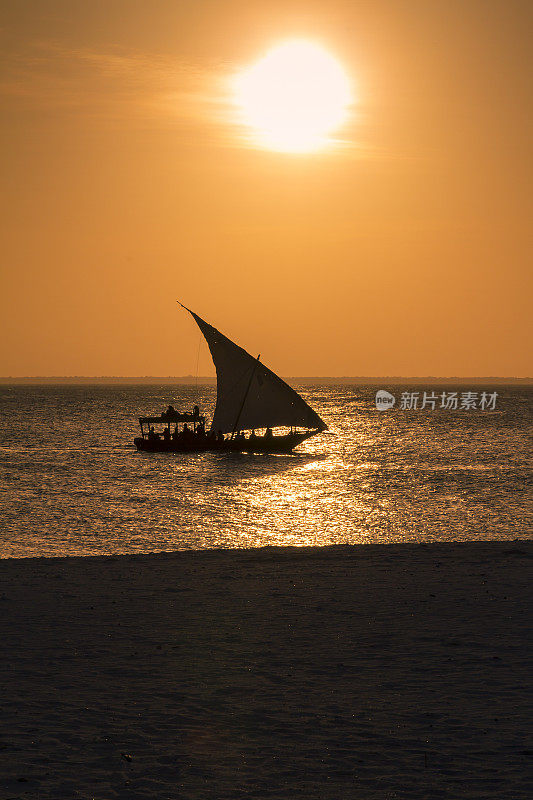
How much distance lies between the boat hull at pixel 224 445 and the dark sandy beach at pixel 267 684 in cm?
6411

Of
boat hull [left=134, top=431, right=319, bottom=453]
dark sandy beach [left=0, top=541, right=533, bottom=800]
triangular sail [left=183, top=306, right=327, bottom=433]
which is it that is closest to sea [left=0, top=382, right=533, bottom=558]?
boat hull [left=134, top=431, right=319, bottom=453]

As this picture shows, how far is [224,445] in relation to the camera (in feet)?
267

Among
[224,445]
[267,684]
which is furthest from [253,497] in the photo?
[224,445]

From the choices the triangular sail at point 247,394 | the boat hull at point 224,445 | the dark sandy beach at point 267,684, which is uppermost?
the triangular sail at point 247,394

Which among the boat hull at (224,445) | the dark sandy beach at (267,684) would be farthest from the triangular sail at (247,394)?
the dark sandy beach at (267,684)

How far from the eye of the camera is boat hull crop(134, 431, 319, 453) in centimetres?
8094

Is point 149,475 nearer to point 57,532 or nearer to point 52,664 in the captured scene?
point 57,532

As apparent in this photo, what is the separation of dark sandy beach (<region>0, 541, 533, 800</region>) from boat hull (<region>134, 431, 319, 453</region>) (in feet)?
210

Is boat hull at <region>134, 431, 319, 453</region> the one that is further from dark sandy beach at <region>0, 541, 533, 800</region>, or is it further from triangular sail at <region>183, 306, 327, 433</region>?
dark sandy beach at <region>0, 541, 533, 800</region>

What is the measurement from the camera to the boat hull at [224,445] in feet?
266

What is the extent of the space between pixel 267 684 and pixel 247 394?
64800 mm

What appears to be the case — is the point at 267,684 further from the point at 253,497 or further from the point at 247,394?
the point at 247,394

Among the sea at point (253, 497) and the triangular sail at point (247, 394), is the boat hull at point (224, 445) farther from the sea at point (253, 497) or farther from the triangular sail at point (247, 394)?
the triangular sail at point (247, 394)

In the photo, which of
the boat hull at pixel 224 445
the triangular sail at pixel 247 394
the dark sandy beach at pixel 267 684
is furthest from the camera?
the boat hull at pixel 224 445
